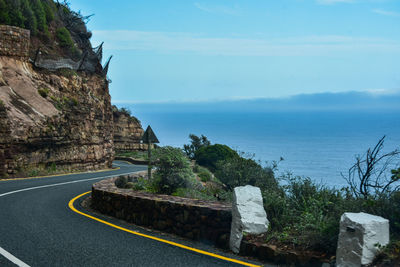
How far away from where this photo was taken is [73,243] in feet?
28.6

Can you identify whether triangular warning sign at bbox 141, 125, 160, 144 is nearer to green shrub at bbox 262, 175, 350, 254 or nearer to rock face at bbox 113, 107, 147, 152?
green shrub at bbox 262, 175, 350, 254

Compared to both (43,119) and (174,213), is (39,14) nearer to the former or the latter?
(43,119)

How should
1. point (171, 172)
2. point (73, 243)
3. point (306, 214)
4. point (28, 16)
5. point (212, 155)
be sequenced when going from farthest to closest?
point (212, 155), point (28, 16), point (171, 172), point (73, 243), point (306, 214)

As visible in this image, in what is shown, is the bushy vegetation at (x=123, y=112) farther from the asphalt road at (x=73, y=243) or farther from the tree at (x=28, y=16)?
the asphalt road at (x=73, y=243)

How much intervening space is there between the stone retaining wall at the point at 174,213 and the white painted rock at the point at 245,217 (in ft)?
1.05

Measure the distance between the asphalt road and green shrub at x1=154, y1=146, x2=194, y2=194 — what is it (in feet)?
9.07

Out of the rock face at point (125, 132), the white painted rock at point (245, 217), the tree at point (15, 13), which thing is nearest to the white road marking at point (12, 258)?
the white painted rock at point (245, 217)

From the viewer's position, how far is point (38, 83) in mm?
28047

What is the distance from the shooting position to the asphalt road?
751cm

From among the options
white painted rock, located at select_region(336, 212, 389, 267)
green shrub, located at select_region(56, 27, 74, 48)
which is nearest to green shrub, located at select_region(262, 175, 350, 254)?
white painted rock, located at select_region(336, 212, 389, 267)

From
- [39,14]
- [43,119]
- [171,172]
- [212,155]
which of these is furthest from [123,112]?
[171,172]

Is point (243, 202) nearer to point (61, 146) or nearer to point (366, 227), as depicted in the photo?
point (366, 227)

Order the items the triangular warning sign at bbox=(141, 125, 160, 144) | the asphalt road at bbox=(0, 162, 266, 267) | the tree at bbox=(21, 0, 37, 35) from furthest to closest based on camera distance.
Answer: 1. the tree at bbox=(21, 0, 37, 35)
2. the triangular warning sign at bbox=(141, 125, 160, 144)
3. the asphalt road at bbox=(0, 162, 266, 267)

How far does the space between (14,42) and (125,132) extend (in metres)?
27.4
